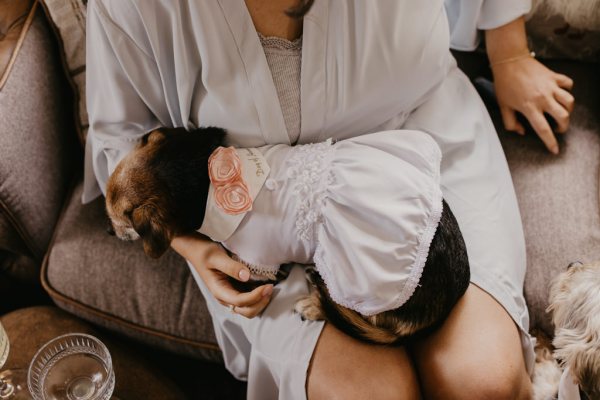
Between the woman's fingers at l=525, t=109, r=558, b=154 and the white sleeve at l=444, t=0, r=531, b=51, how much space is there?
10.1 inches

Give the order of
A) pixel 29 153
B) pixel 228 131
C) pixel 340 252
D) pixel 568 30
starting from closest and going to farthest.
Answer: pixel 340 252
pixel 228 131
pixel 29 153
pixel 568 30

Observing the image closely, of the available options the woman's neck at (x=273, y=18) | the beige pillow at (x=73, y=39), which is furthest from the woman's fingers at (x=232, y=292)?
the beige pillow at (x=73, y=39)

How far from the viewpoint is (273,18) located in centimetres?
110

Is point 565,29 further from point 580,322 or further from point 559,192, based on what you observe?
point 580,322

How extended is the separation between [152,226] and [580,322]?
2.89ft

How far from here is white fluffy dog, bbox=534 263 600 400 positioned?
980 millimetres

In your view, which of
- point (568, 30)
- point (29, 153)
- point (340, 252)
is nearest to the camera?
point (340, 252)

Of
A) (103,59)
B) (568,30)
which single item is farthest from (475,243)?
(103,59)

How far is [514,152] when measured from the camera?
148cm

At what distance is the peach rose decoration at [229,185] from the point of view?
1056 mm

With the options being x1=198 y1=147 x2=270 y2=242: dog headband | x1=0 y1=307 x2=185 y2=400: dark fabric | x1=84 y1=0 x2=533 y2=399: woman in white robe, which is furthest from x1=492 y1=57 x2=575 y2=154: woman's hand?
x1=0 y1=307 x2=185 y2=400: dark fabric

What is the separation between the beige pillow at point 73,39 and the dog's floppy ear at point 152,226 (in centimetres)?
55

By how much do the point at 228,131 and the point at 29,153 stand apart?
59 cm

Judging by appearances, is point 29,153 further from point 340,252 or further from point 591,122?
point 591,122
